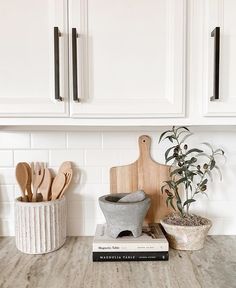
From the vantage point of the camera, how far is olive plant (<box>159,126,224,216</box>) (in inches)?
45.8

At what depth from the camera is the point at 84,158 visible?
4.15 ft

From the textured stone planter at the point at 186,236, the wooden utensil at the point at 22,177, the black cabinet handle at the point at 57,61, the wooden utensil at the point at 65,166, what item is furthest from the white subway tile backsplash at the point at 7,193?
the textured stone planter at the point at 186,236

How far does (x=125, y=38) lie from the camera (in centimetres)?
93

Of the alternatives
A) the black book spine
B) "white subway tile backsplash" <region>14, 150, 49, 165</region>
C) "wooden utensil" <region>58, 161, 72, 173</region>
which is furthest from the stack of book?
"white subway tile backsplash" <region>14, 150, 49, 165</region>

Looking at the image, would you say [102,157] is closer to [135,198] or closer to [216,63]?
[135,198]

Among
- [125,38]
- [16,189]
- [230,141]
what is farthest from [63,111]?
[230,141]

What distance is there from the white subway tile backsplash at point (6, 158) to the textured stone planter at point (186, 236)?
0.72 m

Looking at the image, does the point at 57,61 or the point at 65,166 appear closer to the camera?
the point at 57,61

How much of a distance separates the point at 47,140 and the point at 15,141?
0.47 ft

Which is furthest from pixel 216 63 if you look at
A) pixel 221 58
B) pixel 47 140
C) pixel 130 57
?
pixel 47 140

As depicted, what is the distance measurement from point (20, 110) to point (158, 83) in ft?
1.53

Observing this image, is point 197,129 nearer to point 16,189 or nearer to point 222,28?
point 222,28

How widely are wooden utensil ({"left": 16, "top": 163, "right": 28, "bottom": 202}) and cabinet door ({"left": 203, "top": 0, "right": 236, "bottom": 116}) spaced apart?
76cm

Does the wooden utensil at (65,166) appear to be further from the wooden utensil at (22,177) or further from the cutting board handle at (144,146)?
the cutting board handle at (144,146)
